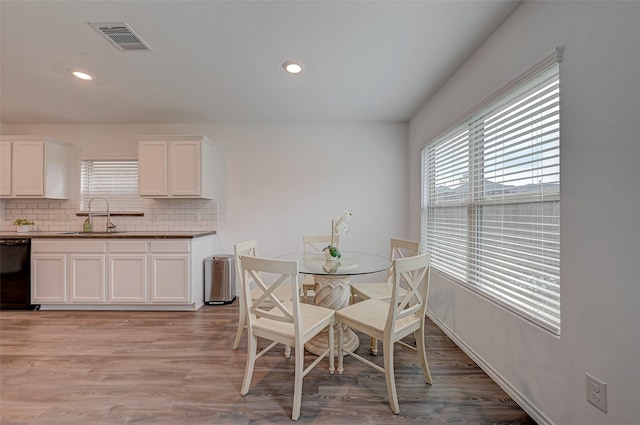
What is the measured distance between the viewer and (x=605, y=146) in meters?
A: 1.18

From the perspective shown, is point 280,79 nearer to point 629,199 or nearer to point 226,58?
point 226,58

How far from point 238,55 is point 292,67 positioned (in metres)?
0.46

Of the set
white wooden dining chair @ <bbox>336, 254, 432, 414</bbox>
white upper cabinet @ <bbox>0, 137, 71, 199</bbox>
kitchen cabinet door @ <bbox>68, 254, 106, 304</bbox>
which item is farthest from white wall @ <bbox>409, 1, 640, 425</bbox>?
white upper cabinet @ <bbox>0, 137, 71, 199</bbox>

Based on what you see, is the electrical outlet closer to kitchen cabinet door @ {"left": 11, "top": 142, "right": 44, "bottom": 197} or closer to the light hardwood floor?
the light hardwood floor

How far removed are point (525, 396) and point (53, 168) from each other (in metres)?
5.59

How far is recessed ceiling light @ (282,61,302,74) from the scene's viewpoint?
2279mm

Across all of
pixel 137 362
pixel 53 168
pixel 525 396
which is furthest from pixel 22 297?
pixel 525 396

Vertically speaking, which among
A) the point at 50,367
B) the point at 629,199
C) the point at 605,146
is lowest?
the point at 50,367

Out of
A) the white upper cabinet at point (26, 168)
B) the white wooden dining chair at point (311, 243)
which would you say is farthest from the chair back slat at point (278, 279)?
the white upper cabinet at point (26, 168)

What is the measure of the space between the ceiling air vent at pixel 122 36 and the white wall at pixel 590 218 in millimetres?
2641

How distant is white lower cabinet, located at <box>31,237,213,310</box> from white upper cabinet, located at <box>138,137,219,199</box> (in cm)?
70

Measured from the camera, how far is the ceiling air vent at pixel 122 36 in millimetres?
1833

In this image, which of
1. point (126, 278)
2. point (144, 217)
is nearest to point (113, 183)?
point (144, 217)

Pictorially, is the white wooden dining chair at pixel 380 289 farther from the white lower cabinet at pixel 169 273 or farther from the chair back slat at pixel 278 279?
the white lower cabinet at pixel 169 273
